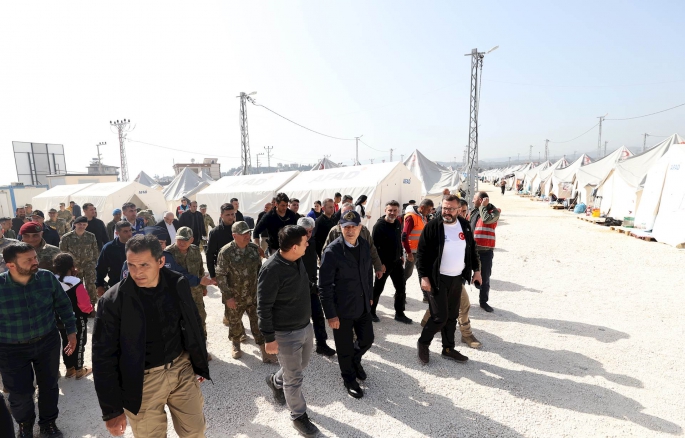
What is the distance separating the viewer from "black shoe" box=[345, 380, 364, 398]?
12.1 feet

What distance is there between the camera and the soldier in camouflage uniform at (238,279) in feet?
14.4

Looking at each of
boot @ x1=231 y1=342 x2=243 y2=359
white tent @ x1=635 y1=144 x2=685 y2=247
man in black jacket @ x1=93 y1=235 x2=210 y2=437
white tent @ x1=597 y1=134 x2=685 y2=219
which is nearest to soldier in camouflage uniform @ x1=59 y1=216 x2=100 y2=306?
boot @ x1=231 y1=342 x2=243 y2=359

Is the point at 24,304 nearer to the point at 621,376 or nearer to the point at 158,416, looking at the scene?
the point at 158,416

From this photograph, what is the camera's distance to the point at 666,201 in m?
11.7

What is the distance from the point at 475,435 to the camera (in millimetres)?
3133

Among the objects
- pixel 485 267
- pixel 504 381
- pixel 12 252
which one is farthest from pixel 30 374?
pixel 485 267

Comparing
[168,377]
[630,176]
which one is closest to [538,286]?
[168,377]

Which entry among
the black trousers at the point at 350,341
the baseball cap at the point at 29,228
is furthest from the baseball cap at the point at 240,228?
the baseball cap at the point at 29,228

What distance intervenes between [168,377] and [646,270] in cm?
1049

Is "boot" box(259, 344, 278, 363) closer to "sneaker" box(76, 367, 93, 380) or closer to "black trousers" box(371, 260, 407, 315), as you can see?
"black trousers" box(371, 260, 407, 315)

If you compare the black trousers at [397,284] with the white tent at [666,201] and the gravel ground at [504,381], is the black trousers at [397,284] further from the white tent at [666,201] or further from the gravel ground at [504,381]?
the white tent at [666,201]

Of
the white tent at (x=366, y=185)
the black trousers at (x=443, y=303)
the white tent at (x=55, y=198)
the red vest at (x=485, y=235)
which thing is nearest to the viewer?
the black trousers at (x=443, y=303)

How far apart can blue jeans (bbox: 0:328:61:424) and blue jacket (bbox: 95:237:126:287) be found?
189 cm

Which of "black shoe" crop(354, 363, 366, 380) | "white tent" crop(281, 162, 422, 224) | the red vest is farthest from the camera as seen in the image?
"white tent" crop(281, 162, 422, 224)
